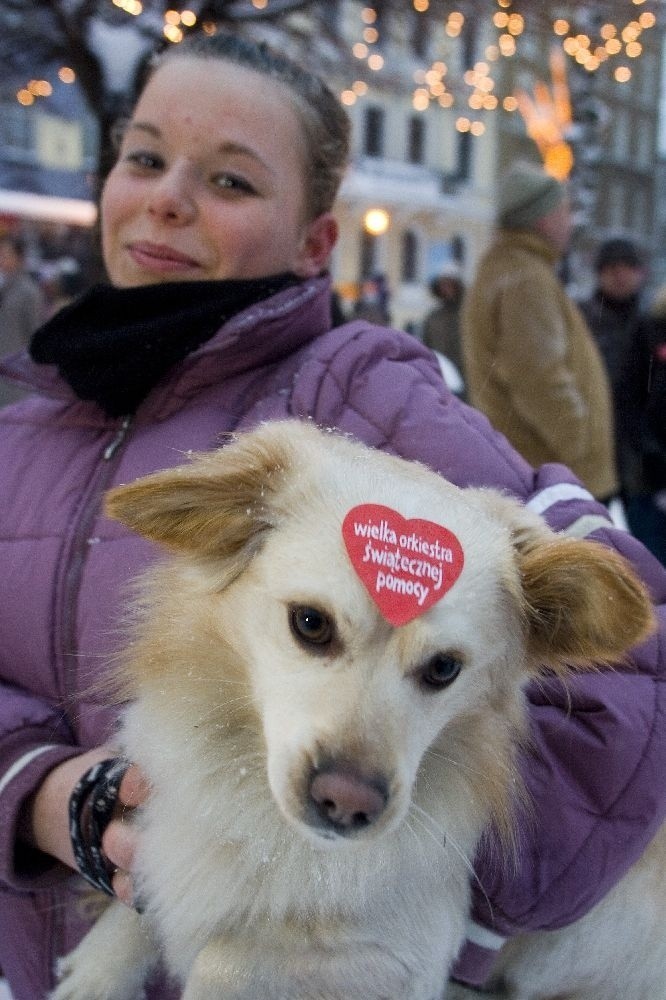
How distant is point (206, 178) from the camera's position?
164cm

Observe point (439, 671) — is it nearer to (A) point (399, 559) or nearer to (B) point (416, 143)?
(A) point (399, 559)

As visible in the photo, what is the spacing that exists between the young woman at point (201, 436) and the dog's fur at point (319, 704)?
86 millimetres

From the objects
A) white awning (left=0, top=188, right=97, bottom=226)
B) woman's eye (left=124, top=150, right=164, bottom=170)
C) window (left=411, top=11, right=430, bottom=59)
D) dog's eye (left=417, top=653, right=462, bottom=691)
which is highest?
window (left=411, top=11, right=430, bottom=59)

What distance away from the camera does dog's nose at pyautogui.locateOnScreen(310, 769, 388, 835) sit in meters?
1.11

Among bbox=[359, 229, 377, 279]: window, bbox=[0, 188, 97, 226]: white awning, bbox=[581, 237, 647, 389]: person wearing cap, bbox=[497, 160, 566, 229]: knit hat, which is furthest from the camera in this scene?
bbox=[359, 229, 377, 279]: window

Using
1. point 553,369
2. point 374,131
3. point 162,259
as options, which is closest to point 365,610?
point 162,259

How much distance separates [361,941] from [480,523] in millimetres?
573

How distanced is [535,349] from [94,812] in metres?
2.22

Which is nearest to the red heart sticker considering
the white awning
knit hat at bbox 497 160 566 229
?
knit hat at bbox 497 160 566 229

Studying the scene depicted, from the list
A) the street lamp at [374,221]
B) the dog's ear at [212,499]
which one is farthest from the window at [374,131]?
the dog's ear at [212,499]

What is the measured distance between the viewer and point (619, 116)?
36.0 ft

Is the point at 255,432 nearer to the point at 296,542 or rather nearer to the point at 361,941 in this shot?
the point at 296,542

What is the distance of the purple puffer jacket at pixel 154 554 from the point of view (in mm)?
1312

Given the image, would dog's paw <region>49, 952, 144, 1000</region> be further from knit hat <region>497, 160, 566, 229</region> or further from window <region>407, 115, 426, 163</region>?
window <region>407, 115, 426, 163</region>
